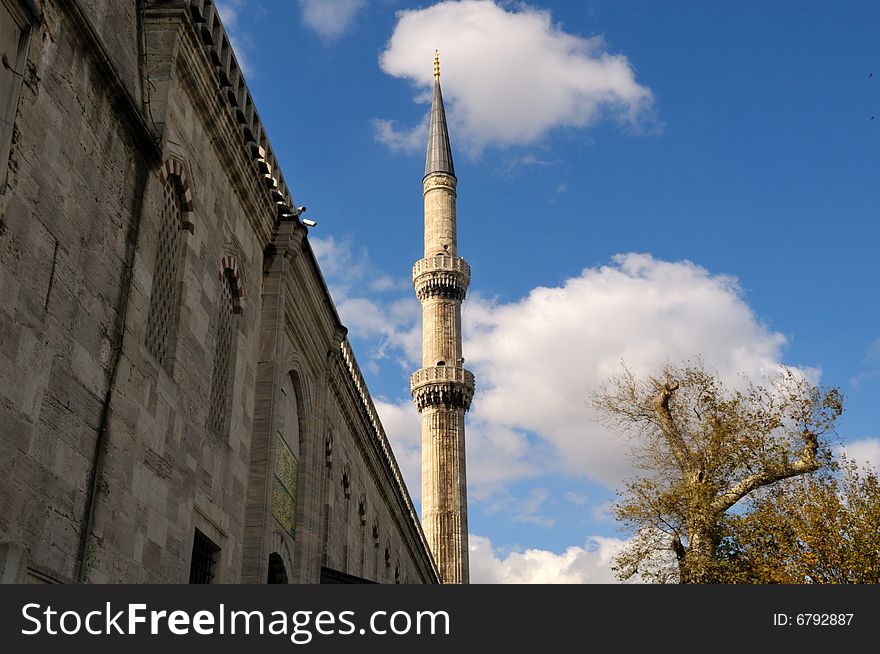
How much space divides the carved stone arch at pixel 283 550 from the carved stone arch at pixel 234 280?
3.39m

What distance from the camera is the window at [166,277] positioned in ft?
31.2

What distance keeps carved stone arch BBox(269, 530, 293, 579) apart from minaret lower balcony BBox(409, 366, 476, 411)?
2364cm

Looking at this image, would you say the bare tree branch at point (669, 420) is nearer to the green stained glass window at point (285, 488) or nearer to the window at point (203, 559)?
the green stained glass window at point (285, 488)

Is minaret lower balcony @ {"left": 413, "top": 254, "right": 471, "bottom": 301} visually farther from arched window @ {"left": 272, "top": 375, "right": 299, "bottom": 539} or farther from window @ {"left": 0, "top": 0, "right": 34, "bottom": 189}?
window @ {"left": 0, "top": 0, "right": 34, "bottom": 189}

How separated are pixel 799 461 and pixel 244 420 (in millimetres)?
9640

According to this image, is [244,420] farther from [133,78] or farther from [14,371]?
[14,371]

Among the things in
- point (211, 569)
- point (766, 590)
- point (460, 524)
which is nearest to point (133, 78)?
point (211, 569)

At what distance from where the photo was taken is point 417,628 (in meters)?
6.18

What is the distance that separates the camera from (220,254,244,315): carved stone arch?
39.0 ft

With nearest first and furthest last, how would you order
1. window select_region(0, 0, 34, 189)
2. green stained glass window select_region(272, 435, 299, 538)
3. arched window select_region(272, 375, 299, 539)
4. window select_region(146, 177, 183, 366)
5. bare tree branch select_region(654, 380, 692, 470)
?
window select_region(0, 0, 34, 189)
window select_region(146, 177, 183, 366)
green stained glass window select_region(272, 435, 299, 538)
arched window select_region(272, 375, 299, 539)
bare tree branch select_region(654, 380, 692, 470)

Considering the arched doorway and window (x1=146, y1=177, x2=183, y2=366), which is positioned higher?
window (x1=146, y1=177, x2=183, y2=366)

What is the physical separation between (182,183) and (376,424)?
14.4 m

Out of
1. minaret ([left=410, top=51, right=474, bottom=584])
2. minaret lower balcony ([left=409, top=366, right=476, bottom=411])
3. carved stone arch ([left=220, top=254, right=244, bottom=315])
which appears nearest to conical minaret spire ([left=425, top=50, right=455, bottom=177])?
minaret ([left=410, top=51, right=474, bottom=584])

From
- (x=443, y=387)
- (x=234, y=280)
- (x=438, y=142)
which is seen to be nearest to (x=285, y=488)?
(x=234, y=280)
